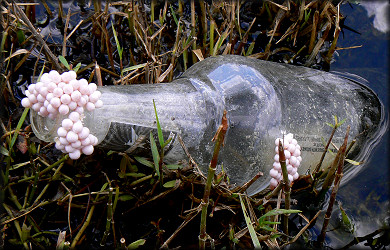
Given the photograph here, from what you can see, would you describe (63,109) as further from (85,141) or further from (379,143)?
(379,143)

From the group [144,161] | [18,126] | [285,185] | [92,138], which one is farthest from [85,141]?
[285,185]

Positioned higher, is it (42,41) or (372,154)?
(42,41)

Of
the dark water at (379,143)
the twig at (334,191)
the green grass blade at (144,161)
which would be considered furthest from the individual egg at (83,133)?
the dark water at (379,143)

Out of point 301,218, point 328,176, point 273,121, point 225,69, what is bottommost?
point 301,218

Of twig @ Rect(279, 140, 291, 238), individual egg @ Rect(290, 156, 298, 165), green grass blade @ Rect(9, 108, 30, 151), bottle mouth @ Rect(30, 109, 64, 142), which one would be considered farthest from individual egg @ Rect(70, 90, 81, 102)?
individual egg @ Rect(290, 156, 298, 165)

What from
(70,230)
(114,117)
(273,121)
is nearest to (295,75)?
(273,121)

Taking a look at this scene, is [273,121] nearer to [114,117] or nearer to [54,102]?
[114,117]

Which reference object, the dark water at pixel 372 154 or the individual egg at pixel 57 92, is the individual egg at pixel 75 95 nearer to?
the individual egg at pixel 57 92
